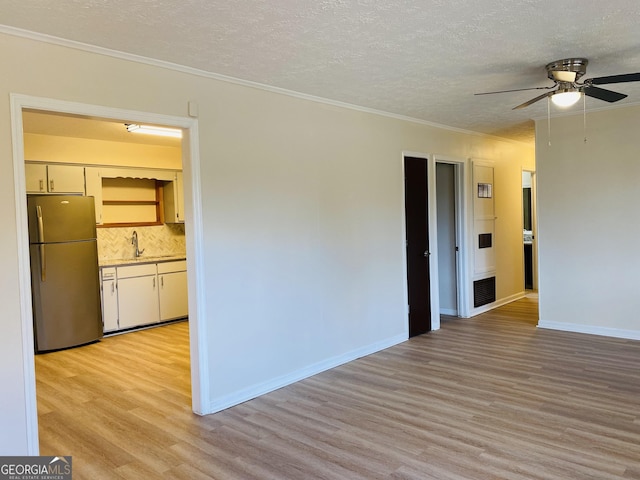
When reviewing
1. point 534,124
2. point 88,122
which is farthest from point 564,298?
point 88,122

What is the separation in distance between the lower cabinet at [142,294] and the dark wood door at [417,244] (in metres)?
3.23

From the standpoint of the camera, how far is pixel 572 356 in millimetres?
4703

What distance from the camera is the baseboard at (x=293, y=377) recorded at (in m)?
3.71

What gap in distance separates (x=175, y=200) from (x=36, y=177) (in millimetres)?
1856

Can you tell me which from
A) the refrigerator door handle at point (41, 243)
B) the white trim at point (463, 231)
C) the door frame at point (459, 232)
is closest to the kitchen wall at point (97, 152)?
the refrigerator door handle at point (41, 243)

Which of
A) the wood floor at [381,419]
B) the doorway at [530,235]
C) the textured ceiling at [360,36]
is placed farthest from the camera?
the doorway at [530,235]

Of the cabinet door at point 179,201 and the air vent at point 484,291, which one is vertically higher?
the cabinet door at point 179,201

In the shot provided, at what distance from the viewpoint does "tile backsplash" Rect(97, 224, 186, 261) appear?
6.56 meters

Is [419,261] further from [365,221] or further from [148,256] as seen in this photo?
[148,256]

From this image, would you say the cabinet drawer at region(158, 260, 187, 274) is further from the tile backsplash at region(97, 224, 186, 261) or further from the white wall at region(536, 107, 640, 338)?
the white wall at region(536, 107, 640, 338)

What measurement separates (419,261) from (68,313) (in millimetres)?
4223

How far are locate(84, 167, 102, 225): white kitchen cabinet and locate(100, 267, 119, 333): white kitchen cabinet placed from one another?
73cm

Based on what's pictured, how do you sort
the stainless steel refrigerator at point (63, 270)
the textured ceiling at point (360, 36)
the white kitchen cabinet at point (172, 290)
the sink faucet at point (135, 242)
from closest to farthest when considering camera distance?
the textured ceiling at point (360, 36)
the stainless steel refrigerator at point (63, 270)
the white kitchen cabinet at point (172, 290)
the sink faucet at point (135, 242)

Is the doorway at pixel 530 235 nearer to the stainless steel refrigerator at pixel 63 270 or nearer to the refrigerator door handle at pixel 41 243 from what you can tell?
the stainless steel refrigerator at pixel 63 270
